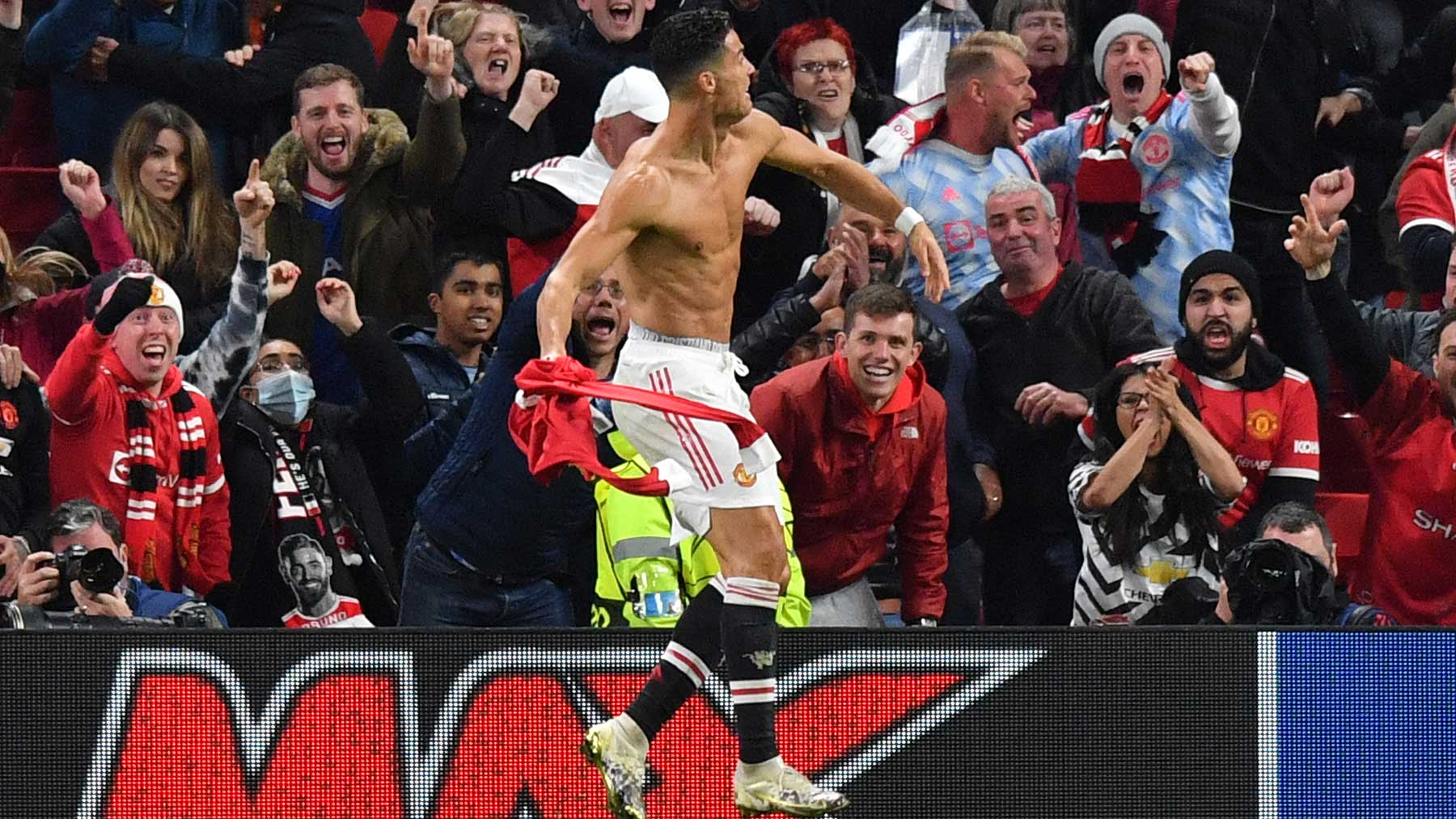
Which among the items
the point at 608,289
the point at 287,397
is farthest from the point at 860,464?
the point at 287,397

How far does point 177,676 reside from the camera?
236 inches

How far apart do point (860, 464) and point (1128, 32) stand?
8.25ft

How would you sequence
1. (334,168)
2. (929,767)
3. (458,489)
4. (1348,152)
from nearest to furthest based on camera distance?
(929,767)
(458,489)
(334,168)
(1348,152)

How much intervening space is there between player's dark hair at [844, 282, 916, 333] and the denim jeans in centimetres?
140

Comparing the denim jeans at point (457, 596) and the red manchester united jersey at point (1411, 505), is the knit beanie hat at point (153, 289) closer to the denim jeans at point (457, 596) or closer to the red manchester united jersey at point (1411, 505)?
the denim jeans at point (457, 596)

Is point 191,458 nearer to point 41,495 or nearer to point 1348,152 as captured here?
point 41,495

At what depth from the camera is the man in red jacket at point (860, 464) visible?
7.79m

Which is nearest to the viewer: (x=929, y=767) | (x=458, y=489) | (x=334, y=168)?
(x=929, y=767)

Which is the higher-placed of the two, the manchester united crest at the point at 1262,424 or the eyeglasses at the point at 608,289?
the eyeglasses at the point at 608,289

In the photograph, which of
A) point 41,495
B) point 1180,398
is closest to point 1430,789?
point 1180,398

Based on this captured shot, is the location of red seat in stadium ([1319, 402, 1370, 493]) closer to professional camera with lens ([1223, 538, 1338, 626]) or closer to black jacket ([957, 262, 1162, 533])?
black jacket ([957, 262, 1162, 533])

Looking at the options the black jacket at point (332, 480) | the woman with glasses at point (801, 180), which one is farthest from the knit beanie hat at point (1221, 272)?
the black jacket at point (332, 480)

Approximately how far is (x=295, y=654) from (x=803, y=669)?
1.31m

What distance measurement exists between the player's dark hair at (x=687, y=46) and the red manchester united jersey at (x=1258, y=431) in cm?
249
